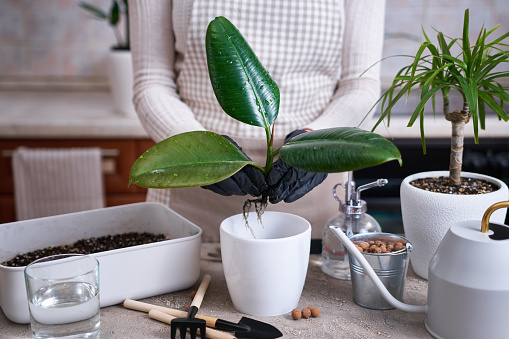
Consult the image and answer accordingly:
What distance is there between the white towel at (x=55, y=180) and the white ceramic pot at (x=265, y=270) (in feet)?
4.64

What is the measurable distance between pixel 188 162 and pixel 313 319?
292 millimetres

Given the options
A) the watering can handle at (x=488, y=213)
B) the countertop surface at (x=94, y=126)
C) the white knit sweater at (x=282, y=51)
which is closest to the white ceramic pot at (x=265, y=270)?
the watering can handle at (x=488, y=213)

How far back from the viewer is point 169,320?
2.49 ft

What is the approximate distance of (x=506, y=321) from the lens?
0.68 m

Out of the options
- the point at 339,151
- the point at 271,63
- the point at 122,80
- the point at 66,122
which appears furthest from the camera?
the point at 122,80

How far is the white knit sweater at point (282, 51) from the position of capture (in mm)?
1234

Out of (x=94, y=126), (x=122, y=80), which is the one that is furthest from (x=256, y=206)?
(x=122, y=80)

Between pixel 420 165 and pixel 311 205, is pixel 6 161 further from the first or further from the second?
pixel 420 165

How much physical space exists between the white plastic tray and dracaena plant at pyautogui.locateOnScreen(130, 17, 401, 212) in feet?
0.54

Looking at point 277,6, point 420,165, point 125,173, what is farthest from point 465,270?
point 125,173

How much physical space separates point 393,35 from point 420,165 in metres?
0.77

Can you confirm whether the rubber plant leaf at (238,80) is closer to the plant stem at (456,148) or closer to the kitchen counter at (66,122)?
the plant stem at (456,148)

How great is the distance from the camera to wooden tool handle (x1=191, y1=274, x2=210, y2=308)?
2.62ft

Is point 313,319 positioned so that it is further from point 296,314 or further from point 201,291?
point 201,291
